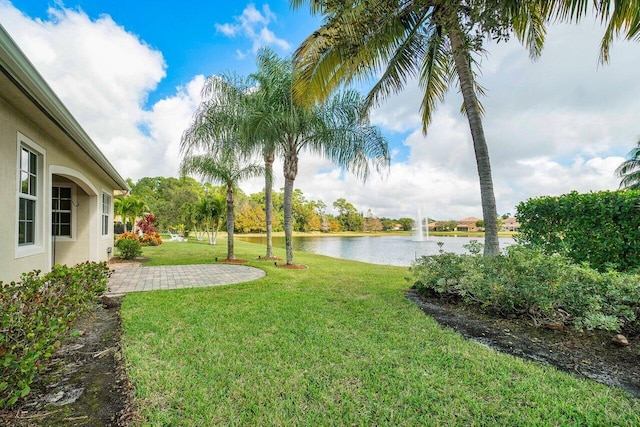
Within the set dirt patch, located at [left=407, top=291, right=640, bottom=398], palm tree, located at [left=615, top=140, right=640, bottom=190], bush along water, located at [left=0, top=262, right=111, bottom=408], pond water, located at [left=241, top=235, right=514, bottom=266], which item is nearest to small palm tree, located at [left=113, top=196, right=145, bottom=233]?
pond water, located at [left=241, top=235, right=514, bottom=266]

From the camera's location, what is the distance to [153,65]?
1025 cm

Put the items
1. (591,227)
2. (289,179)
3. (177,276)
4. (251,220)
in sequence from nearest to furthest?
(591,227) < (177,276) < (289,179) < (251,220)

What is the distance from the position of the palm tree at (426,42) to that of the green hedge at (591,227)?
2.02 metres

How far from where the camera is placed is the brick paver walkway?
675 centimetres

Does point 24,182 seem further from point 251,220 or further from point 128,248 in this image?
point 251,220

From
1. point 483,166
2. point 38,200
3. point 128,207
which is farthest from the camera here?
point 128,207

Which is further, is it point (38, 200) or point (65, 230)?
point (65, 230)

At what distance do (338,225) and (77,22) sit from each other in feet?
184

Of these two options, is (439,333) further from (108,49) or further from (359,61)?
(108,49)

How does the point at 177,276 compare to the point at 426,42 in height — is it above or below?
below

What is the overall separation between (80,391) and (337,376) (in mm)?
2119

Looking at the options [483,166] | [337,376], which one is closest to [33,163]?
[337,376]

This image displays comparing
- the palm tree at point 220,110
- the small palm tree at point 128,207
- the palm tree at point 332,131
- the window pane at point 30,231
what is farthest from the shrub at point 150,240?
the window pane at point 30,231

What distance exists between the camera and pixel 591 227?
5777mm
